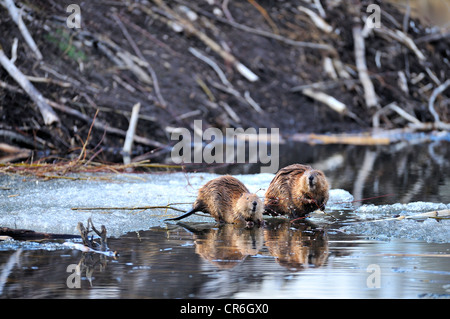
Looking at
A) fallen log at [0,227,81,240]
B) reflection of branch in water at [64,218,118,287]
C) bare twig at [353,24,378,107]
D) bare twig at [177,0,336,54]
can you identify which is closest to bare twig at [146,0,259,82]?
bare twig at [177,0,336,54]

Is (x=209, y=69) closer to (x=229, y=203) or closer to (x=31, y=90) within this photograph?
(x=31, y=90)

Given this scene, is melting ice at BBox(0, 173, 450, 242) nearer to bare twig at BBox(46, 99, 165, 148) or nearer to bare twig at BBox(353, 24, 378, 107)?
bare twig at BBox(46, 99, 165, 148)

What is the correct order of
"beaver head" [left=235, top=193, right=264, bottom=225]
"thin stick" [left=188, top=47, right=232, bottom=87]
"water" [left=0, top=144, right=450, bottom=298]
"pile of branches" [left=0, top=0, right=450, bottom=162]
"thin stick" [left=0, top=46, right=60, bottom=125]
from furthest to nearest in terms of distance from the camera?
"thin stick" [left=188, top=47, right=232, bottom=87] → "pile of branches" [left=0, top=0, right=450, bottom=162] → "thin stick" [left=0, top=46, right=60, bottom=125] → "beaver head" [left=235, top=193, right=264, bottom=225] → "water" [left=0, top=144, right=450, bottom=298]

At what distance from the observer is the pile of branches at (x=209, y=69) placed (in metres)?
12.8

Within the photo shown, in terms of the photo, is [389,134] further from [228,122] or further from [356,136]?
[228,122]

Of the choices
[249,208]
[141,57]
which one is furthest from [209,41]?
[249,208]

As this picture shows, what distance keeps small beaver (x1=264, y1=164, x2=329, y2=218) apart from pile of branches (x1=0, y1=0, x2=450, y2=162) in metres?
5.59

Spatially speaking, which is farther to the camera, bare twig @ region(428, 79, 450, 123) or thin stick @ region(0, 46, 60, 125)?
bare twig @ region(428, 79, 450, 123)

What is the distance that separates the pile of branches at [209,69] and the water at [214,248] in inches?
162

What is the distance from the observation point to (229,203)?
257 inches

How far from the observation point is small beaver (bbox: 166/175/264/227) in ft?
20.6

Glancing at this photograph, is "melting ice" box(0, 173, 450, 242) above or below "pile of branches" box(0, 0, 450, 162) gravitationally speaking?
below

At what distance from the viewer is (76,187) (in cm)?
805

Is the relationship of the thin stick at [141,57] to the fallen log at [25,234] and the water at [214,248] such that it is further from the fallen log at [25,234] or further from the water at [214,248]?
the fallen log at [25,234]
